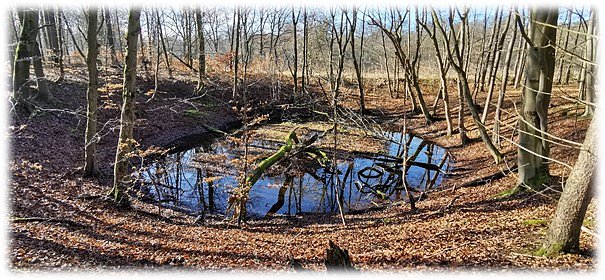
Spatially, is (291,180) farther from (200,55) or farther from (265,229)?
(200,55)

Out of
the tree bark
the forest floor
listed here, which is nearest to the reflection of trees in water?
the forest floor

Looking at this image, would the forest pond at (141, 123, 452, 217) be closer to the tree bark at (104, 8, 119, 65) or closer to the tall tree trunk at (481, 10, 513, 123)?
the tall tree trunk at (481, 10, 513, 123)

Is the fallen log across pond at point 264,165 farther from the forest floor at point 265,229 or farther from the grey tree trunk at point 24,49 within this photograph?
the grey tree trunk at point 24,49

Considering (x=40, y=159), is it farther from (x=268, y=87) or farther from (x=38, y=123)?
(x=268, y=87)

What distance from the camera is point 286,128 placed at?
2538 centimetres

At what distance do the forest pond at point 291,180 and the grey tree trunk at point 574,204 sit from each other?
557 centimetres

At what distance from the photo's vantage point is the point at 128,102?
32.3 feet

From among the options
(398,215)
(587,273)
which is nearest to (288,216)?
(398,215)

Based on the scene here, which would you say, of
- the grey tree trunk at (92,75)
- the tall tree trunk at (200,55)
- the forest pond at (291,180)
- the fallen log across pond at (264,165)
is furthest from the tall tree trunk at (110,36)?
the grey tree trunk at (92,75)

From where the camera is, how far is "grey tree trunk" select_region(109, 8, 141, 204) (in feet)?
31.4

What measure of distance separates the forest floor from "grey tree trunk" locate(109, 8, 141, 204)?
0.61 metres

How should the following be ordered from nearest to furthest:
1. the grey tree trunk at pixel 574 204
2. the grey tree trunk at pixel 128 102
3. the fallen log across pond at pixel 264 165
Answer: the grey tree trunk at pixel 574 204 < the grey tree trunk at pixel 128 102 < the fallen log across pond at pixel 264 165

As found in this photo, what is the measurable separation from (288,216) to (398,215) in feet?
11.5

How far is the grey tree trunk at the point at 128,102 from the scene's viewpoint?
956 cm
